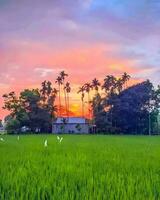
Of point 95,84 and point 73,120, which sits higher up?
point 95,84

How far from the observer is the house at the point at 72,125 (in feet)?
244

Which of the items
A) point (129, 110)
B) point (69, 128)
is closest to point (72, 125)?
point (69, 128)

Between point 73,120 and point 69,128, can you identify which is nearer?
point 69,128

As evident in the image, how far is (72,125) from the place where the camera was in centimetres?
7706

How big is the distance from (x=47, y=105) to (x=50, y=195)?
65.0m

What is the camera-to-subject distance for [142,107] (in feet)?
204

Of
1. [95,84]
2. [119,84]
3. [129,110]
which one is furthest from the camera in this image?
[95,84]

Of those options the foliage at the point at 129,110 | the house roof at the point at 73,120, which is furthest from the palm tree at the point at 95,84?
the foliage at the point at 129,110

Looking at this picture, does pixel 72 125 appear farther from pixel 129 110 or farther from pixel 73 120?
pixel 129 110

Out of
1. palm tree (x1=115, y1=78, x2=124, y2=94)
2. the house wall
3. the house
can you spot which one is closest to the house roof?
the house

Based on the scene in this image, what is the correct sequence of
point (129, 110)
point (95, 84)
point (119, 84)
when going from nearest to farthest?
point (129, 110)
point (119, 84)
point (95, 84)

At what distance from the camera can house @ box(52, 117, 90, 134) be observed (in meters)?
74.5

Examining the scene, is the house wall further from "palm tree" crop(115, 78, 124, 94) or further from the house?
"palm tree" crop(115, 78, 124, 94)

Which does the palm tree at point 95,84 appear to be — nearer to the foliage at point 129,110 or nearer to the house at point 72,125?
the house at point 72,125
